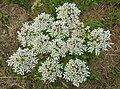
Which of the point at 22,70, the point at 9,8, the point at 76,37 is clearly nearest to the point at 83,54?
the point at 76,37

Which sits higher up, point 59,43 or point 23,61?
point 59,43

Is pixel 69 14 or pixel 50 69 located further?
pixel 69 14

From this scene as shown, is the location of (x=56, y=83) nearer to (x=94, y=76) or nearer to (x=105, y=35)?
(x=94, y=76)

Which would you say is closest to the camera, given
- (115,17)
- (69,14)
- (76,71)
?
(76,71)

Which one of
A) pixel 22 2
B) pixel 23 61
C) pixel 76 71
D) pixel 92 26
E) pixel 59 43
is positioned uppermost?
pixel 22 2

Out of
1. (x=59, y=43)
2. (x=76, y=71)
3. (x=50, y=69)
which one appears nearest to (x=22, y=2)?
(x=59, y=43)

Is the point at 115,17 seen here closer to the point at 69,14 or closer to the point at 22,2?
the point at 69,14

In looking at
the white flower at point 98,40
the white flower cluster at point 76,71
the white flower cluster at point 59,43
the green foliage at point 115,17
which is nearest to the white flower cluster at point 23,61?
the white flower cluster at point 59,43

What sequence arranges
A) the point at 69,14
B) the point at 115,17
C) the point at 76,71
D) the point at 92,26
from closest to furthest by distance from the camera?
the point at 76,71, the point at 69,14, the point at 92,26, the point at 115,17
